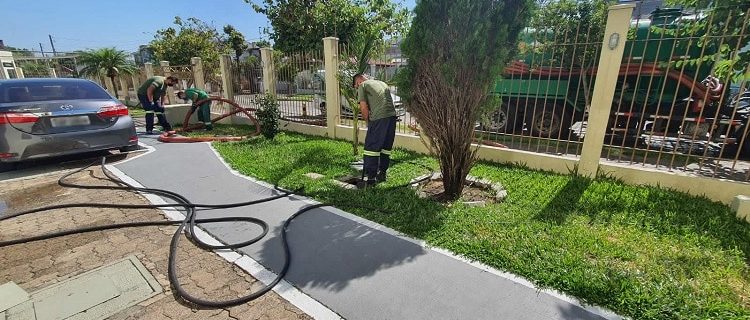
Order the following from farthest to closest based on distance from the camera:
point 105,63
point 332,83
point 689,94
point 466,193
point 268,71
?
point 105,63 → point 268,71 → point 332,83 → point 689,94 → point 466,193

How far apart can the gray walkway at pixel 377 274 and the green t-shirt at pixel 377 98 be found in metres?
1.56

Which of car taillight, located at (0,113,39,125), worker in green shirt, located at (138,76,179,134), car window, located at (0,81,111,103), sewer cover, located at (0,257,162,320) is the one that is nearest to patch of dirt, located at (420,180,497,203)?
sewer cover, located at (0,257,162,320)

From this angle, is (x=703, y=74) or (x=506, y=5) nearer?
(x=506, y=5)

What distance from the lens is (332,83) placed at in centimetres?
773

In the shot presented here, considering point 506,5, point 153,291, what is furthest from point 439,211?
point 153,291

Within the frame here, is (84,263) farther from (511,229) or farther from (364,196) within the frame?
(511,229)

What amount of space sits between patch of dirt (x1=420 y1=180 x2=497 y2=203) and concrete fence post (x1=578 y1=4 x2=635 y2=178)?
1558 mm

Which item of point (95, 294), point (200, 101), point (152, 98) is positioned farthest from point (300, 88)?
point (95, 294)

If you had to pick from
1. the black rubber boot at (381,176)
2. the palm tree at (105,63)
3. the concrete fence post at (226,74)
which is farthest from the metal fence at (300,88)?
the palm tree at (105,63)

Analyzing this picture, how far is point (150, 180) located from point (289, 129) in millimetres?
4563

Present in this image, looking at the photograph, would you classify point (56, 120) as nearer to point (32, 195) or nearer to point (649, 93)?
point (32, 195)

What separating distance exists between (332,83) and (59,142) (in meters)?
4.77

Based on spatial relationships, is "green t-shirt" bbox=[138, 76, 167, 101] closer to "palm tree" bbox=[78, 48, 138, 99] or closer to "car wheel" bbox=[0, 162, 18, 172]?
"car wheel" bbox=[0, 162, 18, 172]

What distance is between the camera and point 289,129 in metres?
9.38
